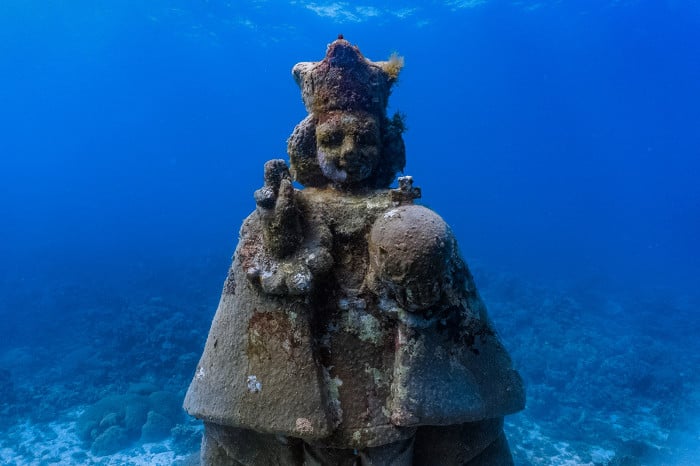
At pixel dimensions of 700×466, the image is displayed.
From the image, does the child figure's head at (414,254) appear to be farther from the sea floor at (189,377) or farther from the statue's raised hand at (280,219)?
the sea floor at (189,377)

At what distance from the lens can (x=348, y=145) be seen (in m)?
2.94

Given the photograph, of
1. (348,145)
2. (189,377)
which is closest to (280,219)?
(348,145)

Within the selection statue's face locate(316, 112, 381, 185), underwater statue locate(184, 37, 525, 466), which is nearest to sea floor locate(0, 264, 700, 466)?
underwater statue locate(184, 37, 525, 466)

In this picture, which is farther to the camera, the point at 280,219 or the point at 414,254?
the point at 280,219

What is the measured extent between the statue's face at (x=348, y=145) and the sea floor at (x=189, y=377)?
Answer: 9009 millimetres

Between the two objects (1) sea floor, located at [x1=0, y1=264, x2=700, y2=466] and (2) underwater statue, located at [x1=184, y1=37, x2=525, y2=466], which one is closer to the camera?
(2) underwater statue, located at [x1=184, y1=37, x2=525, y2=466]

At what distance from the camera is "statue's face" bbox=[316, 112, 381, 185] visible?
2957mm

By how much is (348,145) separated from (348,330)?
3.69 feet

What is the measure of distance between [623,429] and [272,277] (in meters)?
13.6

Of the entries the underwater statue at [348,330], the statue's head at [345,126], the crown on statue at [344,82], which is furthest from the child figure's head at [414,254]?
the crown on statue at [344,82]

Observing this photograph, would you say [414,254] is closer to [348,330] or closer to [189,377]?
[348,330]

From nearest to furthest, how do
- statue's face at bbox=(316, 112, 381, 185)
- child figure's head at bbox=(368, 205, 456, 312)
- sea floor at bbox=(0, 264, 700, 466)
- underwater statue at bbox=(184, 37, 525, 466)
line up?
child figure's head at bbox=(368, 205, 456, 312) < underwater statue at bbox=(184, 37, 525, 466) < statue's face at bbox=(316, 112, 381, 185) < sea floor at bbox=(0, 264, 700, 466)

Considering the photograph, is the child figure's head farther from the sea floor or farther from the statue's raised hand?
the sea floor

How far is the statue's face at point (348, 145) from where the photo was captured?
2.96 meters
